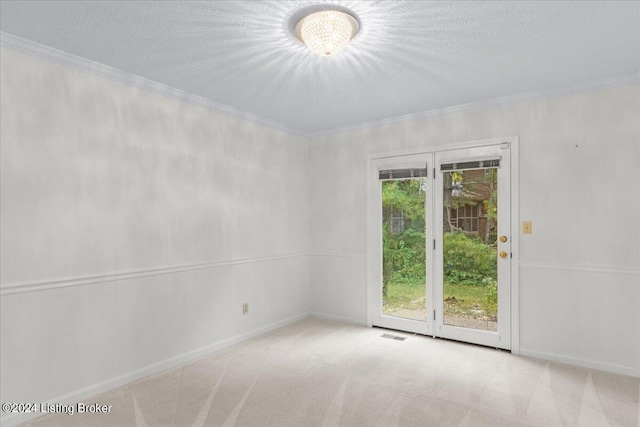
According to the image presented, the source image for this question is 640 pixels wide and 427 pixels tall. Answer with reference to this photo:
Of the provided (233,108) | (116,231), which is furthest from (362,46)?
(116,231)

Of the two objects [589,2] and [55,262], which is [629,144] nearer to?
[589,2]

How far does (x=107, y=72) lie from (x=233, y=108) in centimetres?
123

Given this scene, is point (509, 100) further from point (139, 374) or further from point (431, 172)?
point (139, 374)

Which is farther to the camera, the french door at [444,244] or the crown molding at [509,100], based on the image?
the french door at [444,244]

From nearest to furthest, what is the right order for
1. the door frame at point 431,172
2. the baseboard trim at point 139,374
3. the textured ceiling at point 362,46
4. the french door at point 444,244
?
the textured ceiling at point 362,46
the baseboard trim at point 139,374
the door frame at point 431,172
the french door at point 444,244

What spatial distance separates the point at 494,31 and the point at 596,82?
4.86 ft

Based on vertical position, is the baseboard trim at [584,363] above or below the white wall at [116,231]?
below

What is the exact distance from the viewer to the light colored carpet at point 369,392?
2.41 metres

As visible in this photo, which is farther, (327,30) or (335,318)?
(335,318)

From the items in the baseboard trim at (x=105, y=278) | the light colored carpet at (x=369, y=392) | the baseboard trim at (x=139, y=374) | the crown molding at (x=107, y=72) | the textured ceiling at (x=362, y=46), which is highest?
A: the textured ceiling at (x=362, y=46)

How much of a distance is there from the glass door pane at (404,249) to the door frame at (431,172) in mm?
105

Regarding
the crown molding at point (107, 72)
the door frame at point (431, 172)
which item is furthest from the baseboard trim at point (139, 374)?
the crown molding at point (107, 72)

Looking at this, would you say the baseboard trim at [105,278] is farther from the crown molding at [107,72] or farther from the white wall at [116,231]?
the crown molding at [107,72]

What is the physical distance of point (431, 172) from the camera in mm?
4031
